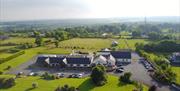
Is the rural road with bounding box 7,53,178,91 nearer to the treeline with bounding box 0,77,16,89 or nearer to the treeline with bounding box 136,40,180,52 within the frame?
the treeline with bounding box 0,77,16,89

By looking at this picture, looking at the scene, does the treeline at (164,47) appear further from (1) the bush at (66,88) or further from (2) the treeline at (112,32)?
(1) the bush at (66,88)

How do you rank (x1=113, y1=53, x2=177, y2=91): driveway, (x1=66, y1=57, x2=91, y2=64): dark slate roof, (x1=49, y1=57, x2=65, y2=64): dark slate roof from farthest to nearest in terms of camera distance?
(x1=49, y1=57, x2=65, y2=64): dark slate roof, (x1=66, y1=57, x2=91, y2=64): dark slate roof, (x1=113, y1=53, x2=177, y2=91): driveway

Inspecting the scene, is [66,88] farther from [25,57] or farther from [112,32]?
[112,32]

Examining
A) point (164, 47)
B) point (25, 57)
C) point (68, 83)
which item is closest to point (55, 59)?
point (25, 57)

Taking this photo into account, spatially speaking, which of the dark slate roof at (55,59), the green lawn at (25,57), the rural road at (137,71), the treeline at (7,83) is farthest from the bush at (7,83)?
the dark slate roof at (55,59)

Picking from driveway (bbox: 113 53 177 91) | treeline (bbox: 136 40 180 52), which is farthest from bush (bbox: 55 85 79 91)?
treeline (bbox: 136 40 180 52)

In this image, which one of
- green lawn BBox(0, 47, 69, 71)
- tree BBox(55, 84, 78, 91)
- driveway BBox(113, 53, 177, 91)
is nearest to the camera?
tree BBox(55, 84, 78, 91)

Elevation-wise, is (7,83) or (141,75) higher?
(7,83)

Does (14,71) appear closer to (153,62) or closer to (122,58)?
(122,58)

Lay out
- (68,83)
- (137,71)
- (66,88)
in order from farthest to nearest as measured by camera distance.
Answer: (137,71)
(68,83)
(66,88)
